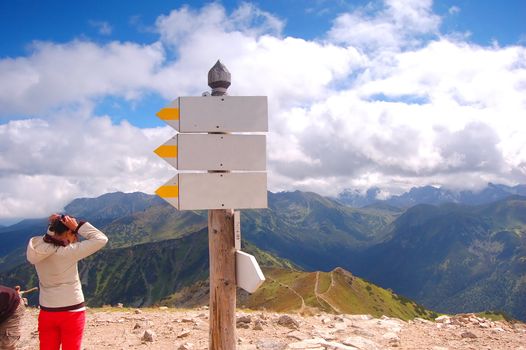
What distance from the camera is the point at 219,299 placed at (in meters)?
6.84

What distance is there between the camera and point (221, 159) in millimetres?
6617

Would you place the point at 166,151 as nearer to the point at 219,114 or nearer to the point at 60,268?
the point at 219,114

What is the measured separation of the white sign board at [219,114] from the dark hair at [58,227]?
274 cm

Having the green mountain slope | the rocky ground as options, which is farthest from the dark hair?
the green mountain slope

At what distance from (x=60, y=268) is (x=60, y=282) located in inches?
10.2

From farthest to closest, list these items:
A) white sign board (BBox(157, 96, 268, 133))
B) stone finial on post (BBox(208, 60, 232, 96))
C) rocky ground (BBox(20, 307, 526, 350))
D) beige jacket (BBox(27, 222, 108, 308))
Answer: rocky ground (BBox(20, 307, 526, 350))
beige jacket (BBox(27, 222, 108, 308))
stone finial on post (BBox(208, 60, 232, 96))
white sign board (BBox(157, 96, 268, 133))

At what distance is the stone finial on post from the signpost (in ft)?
1.00

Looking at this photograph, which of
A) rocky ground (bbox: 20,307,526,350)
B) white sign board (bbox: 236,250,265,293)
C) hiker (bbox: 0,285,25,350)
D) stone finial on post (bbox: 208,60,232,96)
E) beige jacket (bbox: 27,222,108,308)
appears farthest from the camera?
rocky ground (bbox: 20,307,526,350)

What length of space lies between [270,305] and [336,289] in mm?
29370

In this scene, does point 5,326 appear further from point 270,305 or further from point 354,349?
point 270,305

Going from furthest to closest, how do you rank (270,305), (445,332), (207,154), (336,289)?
1. (336,289)
2. (270,305)
3. (445,332)
4. (207,154)

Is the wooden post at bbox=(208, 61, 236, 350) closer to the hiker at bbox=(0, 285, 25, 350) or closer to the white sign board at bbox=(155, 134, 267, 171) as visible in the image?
the white sign board at bbox=(155, 134, 267, 171)

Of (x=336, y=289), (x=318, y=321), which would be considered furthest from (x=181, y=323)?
(x=336, y=289)

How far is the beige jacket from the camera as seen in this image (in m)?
7.20
